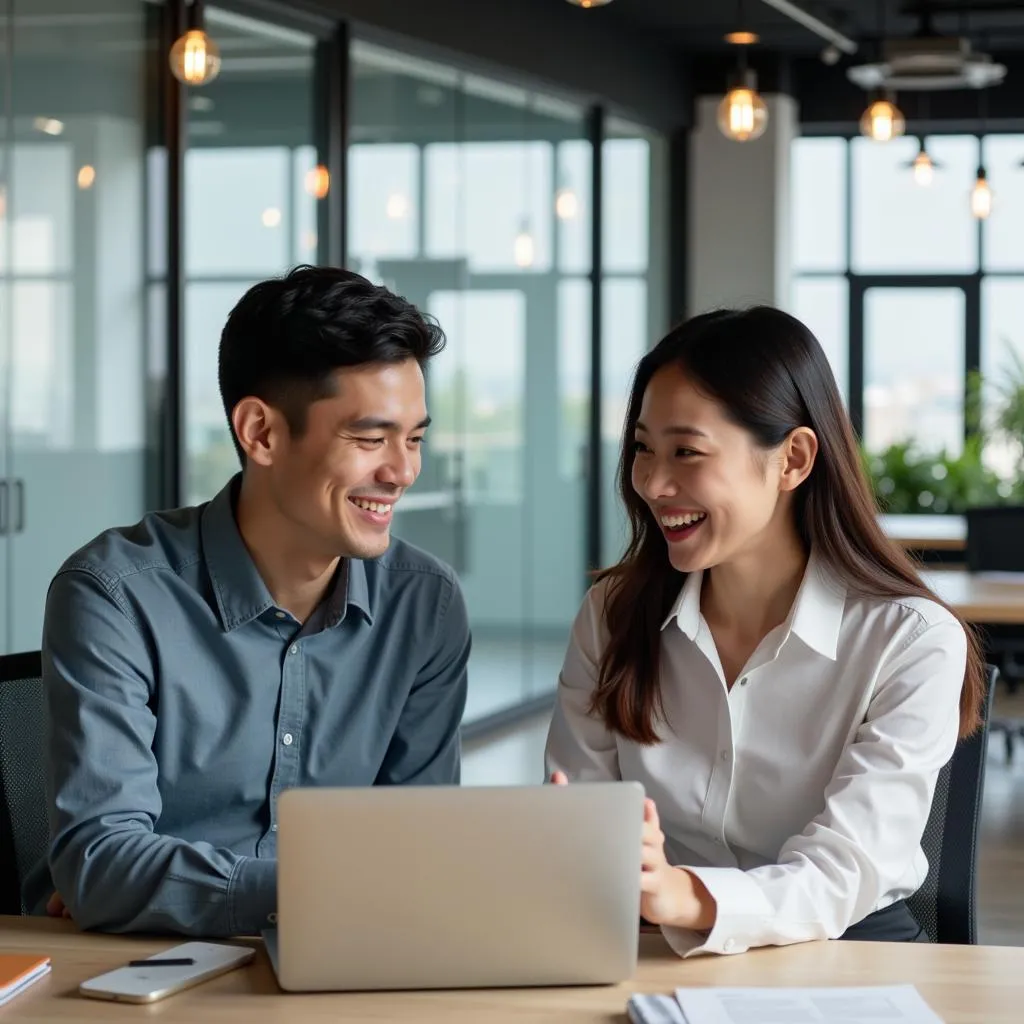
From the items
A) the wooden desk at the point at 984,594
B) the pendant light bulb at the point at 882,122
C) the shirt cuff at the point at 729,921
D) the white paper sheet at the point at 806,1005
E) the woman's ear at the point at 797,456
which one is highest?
the pendant light bulb at the point at 882,122

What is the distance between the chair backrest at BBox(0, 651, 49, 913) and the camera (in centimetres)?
219

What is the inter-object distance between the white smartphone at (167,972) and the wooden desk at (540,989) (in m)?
0.01

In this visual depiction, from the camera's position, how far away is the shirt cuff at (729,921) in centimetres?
177

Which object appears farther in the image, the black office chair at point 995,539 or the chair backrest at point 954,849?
the black office chair at point 995,539

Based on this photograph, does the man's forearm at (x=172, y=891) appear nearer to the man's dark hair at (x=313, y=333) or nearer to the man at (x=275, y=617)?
the man at (x=275, y=617)

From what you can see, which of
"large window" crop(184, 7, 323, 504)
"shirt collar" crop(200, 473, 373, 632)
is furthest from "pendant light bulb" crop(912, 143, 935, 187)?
"shirt collar" crop(200, 473, 373, 632)

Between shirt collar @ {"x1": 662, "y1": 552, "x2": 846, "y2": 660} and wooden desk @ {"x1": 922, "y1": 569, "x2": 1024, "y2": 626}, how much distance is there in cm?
246

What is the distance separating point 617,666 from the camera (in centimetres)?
226

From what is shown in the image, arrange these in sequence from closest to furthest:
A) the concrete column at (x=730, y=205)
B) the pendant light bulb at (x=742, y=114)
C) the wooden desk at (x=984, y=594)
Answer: the wooden desk at (x=984, y=594)
the pendant light bulb at (x=742, y=114)
the concrete column at (x=730, y=205)

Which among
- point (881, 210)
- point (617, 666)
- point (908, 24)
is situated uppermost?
point (908, 24)

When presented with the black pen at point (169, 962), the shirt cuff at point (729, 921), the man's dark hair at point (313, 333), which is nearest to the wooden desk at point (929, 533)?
the man's dark hair at point (313, 333)

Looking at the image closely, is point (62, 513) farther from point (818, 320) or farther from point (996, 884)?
point (818, 320)

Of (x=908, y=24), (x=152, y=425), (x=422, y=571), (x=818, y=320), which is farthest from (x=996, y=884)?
(x=818, y=320)

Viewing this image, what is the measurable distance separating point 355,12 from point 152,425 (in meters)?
1.79
